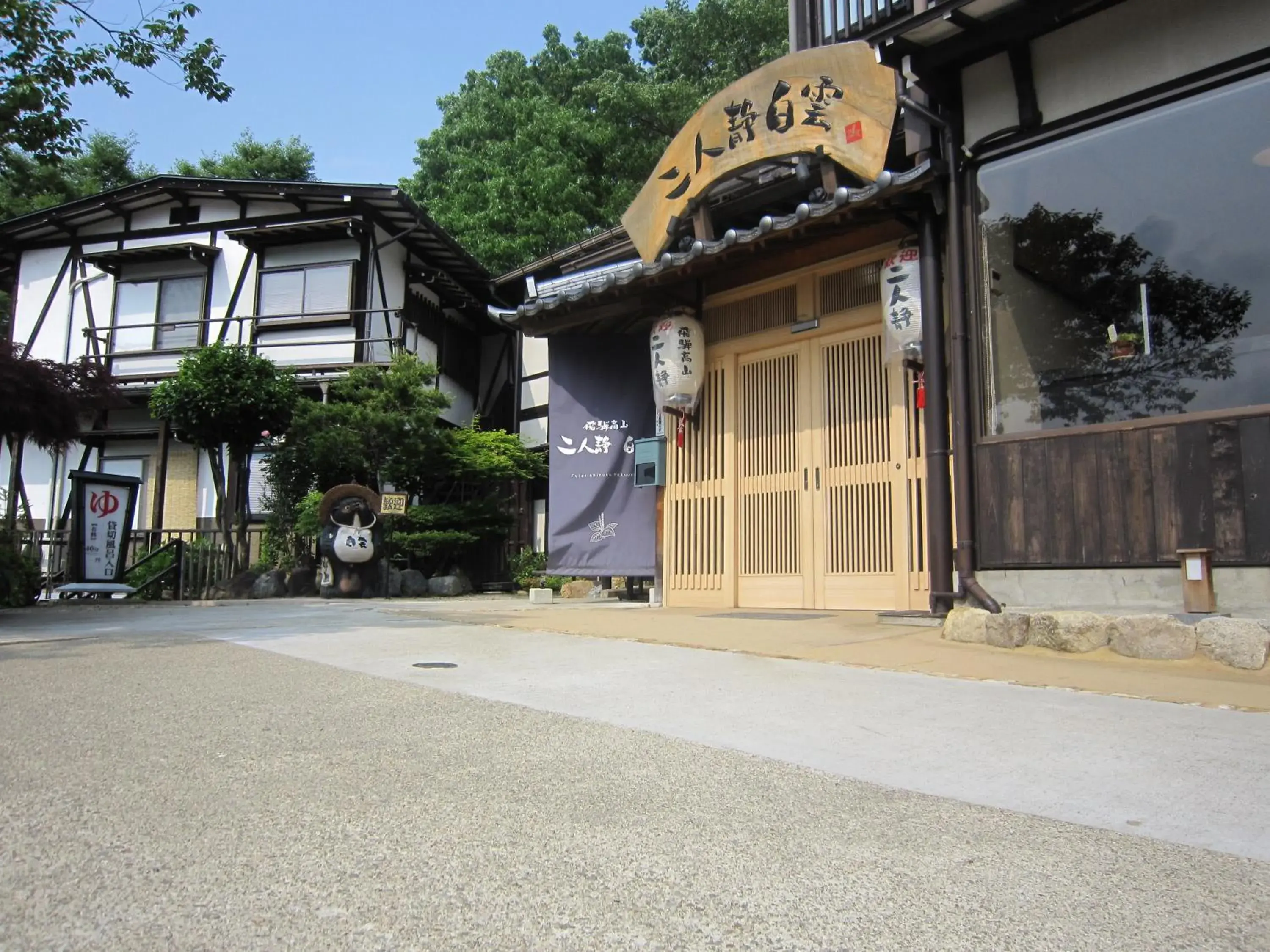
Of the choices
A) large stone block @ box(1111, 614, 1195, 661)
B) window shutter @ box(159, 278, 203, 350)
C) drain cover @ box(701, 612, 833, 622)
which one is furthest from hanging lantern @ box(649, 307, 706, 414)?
window shutter @ box(159, 278, 203, 350)

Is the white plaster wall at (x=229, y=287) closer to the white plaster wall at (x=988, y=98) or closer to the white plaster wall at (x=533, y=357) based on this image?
the white plaster wall at (x=533, y=357)

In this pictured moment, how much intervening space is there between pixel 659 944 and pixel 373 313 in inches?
645

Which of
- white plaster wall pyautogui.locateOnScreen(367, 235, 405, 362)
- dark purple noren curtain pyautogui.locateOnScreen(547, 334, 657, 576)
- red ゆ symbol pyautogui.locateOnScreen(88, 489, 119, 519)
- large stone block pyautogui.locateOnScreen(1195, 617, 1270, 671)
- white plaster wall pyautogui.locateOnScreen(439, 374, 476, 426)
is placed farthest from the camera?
white plaster wall pyautogui.locateOnScreen(439, 374, 476, 426)

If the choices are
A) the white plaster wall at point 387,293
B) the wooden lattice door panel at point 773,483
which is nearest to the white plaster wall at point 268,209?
the white plaster wall at point 387,293

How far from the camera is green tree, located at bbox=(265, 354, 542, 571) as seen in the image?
1400cm

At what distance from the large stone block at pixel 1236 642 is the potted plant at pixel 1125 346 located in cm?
196

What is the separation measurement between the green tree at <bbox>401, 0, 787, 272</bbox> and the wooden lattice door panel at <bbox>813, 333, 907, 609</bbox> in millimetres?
14118

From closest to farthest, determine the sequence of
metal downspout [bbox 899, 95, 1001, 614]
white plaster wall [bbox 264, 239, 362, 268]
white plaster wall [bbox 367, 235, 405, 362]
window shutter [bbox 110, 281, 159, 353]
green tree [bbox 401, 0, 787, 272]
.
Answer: metal downspout [bbox 899, 95, 1001, 614]
white plaster wall [bbox 367, 235, 405, 362]
white plaster wall [bbox 264, 239, 362, 268]
window shutter [bbox 110, 281, 159, 353]
green tree [bbox 401, 0, 787, 272]

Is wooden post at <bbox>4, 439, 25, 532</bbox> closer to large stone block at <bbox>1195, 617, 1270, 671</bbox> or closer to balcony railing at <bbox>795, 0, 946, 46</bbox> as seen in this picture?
balcony railing at <bbox>795, 0, 946, 46</bbox>

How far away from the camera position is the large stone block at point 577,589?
12.8 metres

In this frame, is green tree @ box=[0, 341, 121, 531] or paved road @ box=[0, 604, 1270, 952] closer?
paved road @ box=[0, 604, 1270, 952]

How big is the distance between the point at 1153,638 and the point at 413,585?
436 inches

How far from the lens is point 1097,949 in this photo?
1749 mm

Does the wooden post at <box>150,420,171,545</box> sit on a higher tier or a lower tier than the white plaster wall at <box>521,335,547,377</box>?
lower
